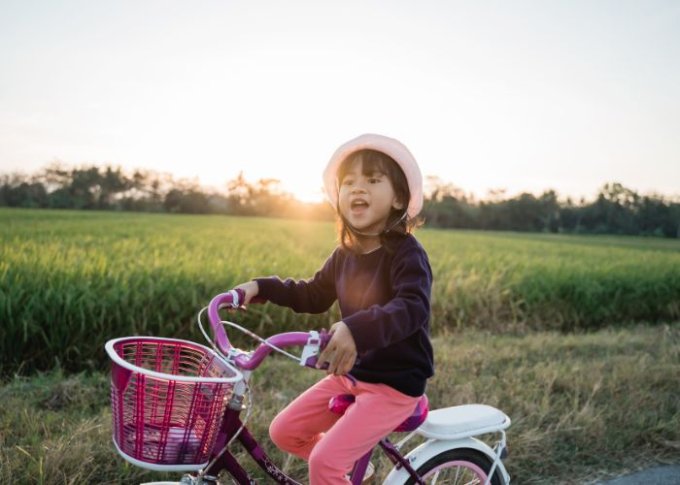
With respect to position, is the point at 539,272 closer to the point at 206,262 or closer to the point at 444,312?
the point at 444,312

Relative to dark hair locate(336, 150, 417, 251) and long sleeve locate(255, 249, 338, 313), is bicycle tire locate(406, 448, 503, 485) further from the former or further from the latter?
dark hair locate(336, 150, 417, 251)

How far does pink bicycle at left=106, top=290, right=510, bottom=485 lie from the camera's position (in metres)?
1.49

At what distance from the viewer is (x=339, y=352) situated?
1602 mm

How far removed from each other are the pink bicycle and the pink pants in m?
0.08

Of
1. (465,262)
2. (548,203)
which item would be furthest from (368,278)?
(548,203)

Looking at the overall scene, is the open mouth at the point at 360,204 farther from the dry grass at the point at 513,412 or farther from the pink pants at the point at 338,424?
the dry grass at the point at 513,412

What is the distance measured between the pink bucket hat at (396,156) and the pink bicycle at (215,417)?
2.08 ft

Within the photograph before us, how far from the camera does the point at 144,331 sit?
5066mm

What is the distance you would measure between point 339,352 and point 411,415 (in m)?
0.61

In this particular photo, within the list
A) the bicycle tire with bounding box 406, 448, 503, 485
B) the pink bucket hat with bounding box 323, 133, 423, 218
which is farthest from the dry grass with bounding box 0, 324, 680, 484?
the pink bucket hat with bounding box 323, 133, 423, 218

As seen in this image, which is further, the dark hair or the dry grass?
the dry grass

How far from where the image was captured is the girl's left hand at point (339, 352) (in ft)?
5.19

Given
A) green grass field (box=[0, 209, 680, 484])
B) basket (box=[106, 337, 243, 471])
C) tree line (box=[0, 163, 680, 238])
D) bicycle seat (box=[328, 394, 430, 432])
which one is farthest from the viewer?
tree line (box=[0, 163, 680, 238])

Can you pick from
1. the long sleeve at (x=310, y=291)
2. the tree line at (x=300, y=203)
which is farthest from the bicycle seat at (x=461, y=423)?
the tree line at (x=300, y=203)
